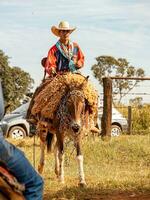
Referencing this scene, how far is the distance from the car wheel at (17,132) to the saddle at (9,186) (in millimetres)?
17587

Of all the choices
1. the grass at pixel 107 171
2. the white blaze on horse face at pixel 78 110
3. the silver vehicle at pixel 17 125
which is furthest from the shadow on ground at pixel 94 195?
the silver vehicle at pixel 17 125

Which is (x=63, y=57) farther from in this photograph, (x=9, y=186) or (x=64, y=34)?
(x=9, y=186)

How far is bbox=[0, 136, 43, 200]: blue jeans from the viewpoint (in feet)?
17.1

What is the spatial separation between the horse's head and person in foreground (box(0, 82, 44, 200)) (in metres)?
5.81

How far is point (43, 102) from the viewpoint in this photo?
11797 millimetres

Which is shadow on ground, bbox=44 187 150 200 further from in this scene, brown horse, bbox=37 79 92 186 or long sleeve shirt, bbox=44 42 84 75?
long sleeve shirt, bbox=44 42 84 75

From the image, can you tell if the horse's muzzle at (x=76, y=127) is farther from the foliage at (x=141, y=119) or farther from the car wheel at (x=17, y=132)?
the foliage at (x=141, y=119)

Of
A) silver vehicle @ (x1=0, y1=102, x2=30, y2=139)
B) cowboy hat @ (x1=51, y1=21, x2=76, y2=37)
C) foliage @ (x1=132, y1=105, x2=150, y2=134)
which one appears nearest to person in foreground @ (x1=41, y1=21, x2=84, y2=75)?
cowboy hat @ (x1=51, y1=21, x2=76, y2=37)

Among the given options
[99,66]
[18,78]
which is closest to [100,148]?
[18,78]

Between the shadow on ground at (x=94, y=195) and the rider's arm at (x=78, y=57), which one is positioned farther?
the rider's arm at (x=78, y=57)

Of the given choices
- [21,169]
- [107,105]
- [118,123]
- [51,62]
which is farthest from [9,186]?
[118,123]

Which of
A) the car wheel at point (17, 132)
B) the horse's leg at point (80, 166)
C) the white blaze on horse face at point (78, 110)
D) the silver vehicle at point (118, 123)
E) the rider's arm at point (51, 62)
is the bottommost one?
the horse's leg at point (80, 166)

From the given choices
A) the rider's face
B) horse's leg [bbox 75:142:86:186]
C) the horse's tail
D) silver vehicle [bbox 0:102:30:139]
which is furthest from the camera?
Answer: silver vehicle [bbox 0:102:30:139]

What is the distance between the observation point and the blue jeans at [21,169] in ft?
17.1
